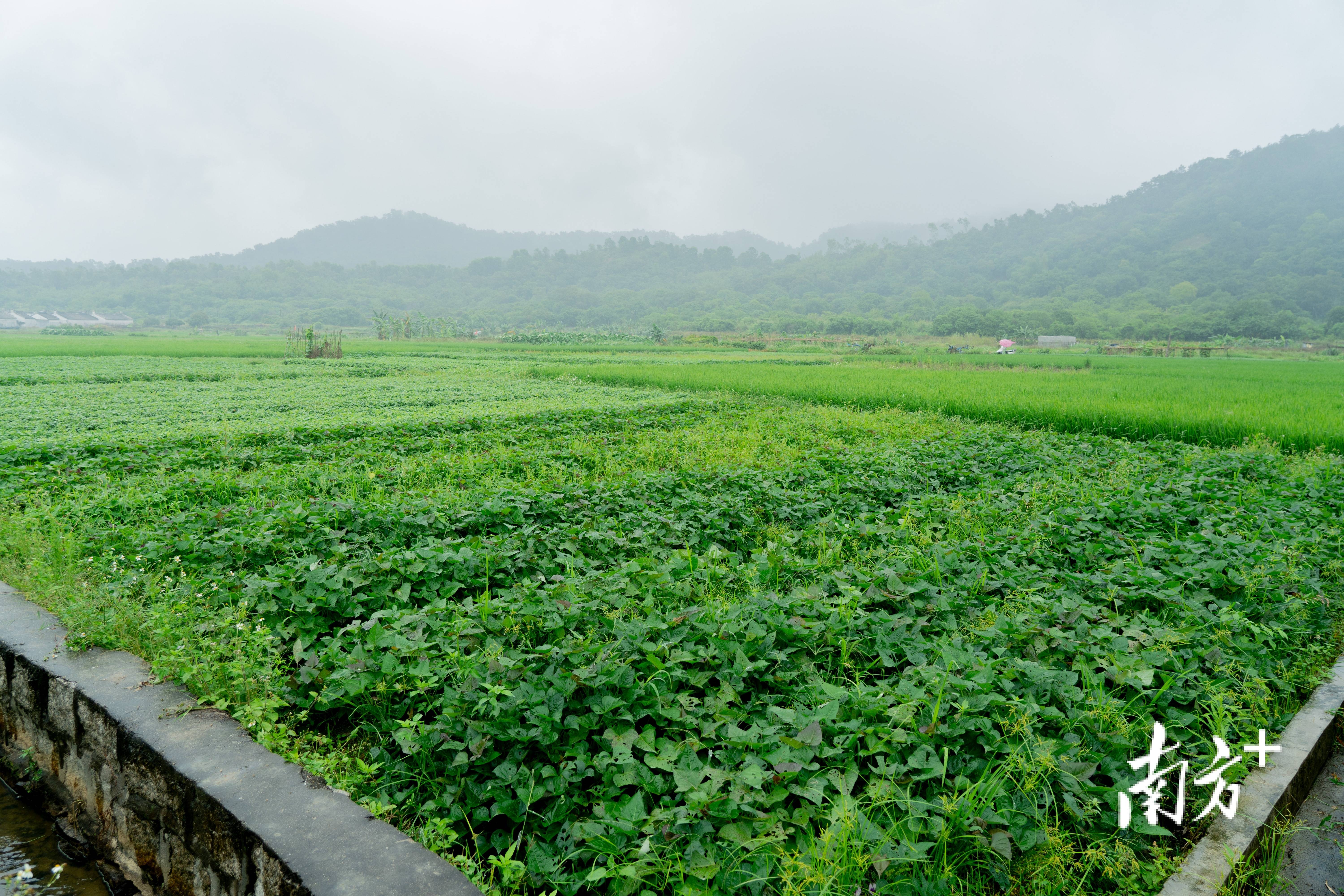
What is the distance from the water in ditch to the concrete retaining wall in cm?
9

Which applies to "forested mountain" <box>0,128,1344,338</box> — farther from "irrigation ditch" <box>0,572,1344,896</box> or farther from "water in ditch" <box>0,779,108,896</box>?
"water in ditch" <box>0,779,108,896</box>

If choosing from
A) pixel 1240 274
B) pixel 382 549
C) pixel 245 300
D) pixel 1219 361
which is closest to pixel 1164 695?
pixel 382 549

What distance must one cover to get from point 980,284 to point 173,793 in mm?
177175

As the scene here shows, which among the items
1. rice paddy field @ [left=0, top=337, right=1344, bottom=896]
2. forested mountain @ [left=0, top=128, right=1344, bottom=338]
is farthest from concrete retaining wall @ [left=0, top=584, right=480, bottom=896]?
forested mountain @ [left=0, top=128, right=1344, bottom=338]

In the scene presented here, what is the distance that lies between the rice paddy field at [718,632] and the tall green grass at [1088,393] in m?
3.48

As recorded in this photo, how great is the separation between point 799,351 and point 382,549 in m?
52.3

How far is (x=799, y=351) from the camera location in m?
55.8

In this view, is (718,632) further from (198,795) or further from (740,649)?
(198,795)

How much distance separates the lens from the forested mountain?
10406cm
